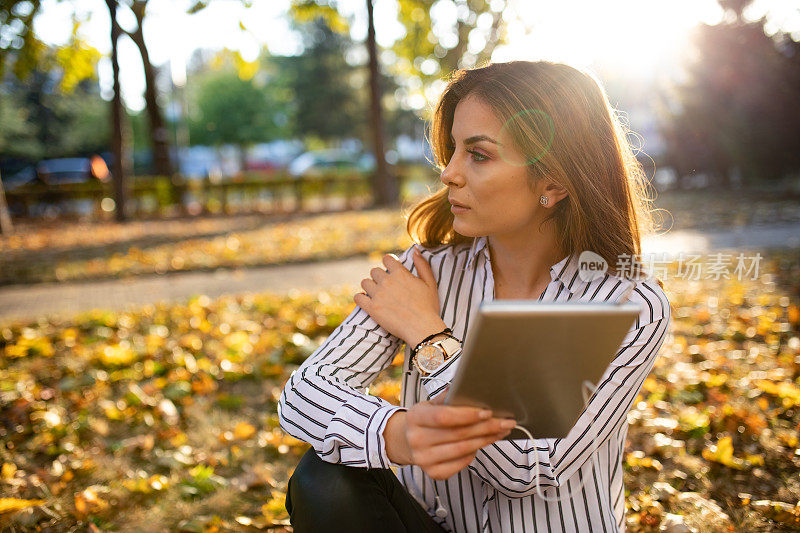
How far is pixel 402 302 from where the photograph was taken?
1.75m

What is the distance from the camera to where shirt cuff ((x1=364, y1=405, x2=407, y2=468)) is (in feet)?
4.82

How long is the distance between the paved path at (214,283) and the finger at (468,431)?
4.54 metres

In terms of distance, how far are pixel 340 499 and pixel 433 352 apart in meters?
0.43

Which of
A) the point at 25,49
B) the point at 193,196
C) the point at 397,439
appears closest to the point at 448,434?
the point at 397,439

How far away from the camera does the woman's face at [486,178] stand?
1.65 metres

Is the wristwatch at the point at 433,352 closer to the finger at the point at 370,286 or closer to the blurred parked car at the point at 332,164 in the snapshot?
the finger at the point at 370,286

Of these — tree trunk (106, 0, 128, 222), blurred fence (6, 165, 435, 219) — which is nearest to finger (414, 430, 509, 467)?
tree trunk (106, 0, 128, 222)

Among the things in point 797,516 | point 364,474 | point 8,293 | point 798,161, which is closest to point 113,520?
point 364,474

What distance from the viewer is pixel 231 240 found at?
980 centimetres

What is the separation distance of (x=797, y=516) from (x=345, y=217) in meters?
11.5

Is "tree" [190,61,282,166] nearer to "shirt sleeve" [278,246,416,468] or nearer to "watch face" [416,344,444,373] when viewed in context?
"shirt sleeve" [278,246,416,468]

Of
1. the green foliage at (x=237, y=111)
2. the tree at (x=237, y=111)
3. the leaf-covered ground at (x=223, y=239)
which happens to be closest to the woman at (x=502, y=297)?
the leaf-covered ground at (x=223, y=239)

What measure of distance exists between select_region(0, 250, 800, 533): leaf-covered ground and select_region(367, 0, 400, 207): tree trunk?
35.1ft

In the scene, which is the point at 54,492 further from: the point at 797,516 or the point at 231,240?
the point at 231,240
